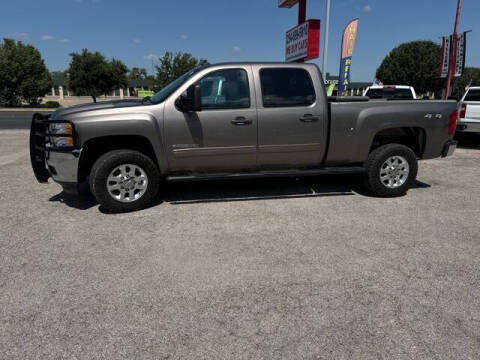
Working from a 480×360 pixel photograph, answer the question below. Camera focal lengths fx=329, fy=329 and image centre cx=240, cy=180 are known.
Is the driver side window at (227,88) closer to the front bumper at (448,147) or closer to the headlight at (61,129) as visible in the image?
the headlight at (61,129)

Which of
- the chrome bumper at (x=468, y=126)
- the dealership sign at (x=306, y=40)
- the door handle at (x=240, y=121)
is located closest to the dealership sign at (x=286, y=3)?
the dealership sign at (x=306, y=40)

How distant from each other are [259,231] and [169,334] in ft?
6.01

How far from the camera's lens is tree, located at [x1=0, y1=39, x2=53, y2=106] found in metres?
42.7

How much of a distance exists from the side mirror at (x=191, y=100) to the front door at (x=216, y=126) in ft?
0.34

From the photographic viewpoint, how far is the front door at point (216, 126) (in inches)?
173

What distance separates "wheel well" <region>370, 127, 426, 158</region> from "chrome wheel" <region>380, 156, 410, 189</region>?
14.4 inches

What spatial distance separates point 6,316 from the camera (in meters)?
2.38

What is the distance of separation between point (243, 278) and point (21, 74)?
5202cm

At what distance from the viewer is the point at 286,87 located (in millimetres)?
4699

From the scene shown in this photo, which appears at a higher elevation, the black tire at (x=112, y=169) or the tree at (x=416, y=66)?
the tree at (x=416, y=66)

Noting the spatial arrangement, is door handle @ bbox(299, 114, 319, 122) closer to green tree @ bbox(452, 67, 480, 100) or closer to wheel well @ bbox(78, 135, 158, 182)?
wheel well @ bbox(78, 135, 158, 182)

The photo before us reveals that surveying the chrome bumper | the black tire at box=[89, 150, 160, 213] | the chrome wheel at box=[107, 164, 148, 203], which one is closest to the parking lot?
the black tire at box=[89, 150, 160, 213]

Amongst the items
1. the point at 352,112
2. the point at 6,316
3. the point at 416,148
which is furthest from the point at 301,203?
the point at 6,316

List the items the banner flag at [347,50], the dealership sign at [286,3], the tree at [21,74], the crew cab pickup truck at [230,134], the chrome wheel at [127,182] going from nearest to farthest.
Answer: the crew cab pickup truck at [230,134] → the chrome wheel at [127,182] → the dealership sign at [286,3] → the banner flag at [347,50] → the tree at [21,74]
